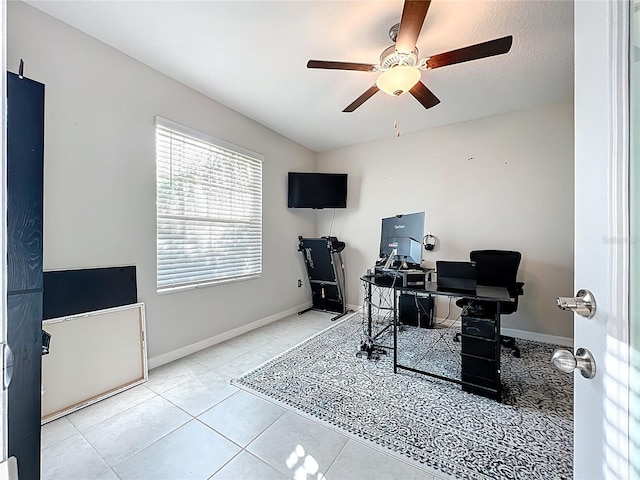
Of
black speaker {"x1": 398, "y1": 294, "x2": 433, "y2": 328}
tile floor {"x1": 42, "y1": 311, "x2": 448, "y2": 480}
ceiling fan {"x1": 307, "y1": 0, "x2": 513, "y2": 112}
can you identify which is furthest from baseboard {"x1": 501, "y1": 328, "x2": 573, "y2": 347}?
ceiling fan {"x1": 307, "y1": 0, "x2": 513, "y2": 112}

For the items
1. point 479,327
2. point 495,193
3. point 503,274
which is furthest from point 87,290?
point 495,193

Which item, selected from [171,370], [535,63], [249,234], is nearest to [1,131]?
[171,370]

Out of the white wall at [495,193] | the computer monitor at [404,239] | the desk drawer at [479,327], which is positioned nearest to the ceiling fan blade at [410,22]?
the computer monitor at [404,239]

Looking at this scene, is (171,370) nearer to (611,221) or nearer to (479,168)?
(611,221)

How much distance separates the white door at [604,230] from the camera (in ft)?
1.81

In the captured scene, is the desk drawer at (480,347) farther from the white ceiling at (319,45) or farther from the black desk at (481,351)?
the white ceiling at (319,45)

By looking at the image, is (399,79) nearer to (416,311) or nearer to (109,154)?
(109,154)

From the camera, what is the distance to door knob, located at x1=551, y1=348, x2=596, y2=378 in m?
0.61

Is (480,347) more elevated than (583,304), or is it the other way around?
(583,304)

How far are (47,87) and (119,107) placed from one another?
1.45 ft

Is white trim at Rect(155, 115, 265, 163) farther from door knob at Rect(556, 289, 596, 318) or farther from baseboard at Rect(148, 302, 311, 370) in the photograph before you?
door knob at Rect(556, 289, 596, 318)

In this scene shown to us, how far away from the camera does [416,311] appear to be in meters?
3.60

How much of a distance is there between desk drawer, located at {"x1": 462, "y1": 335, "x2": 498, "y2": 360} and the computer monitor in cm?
72

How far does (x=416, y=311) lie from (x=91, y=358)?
3466 millimetres
